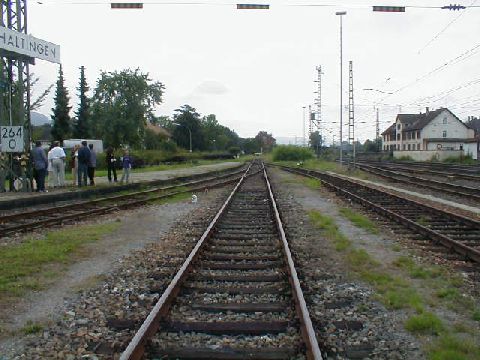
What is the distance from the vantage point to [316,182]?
2973 centimetres

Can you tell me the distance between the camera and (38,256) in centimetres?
875

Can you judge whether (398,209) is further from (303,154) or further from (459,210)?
(303,154)

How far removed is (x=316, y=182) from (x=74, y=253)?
852 inches

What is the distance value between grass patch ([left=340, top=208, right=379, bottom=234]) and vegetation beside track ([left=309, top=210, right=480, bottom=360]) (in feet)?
8.91

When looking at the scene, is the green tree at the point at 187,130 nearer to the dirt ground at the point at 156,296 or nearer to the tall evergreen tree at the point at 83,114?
the tall evergreen tree at the point at 83,114

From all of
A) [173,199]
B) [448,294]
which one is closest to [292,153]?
[173,199]

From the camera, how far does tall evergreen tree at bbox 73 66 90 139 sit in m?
91.3

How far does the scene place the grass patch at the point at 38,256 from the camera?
709 cm

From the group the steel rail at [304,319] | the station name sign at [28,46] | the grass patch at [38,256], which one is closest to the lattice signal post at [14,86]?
the station name sign at [28,46]

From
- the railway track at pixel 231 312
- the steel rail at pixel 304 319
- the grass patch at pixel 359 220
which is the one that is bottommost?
the grass patch at pixel 359 220

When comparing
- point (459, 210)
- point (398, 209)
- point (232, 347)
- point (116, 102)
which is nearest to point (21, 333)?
point (232, 347)

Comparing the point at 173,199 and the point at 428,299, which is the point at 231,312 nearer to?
the point at 428,299

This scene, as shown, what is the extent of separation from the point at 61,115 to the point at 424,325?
88406 mm

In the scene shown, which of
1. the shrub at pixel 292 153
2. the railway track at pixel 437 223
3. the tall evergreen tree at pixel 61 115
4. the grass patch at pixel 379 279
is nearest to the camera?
the grass patch at pixel 379 279
